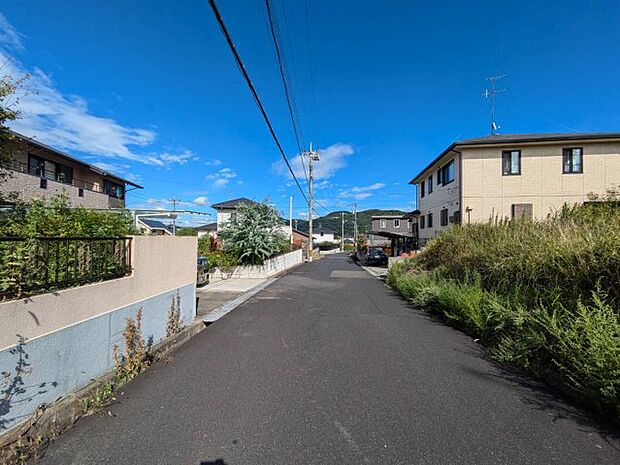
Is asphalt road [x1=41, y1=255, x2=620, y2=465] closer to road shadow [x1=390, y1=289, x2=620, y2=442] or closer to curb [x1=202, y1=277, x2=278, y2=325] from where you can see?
road shadow [x1=390, y1=289, x2=620, y2=442]

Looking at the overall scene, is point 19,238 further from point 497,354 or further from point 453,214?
point 453,214

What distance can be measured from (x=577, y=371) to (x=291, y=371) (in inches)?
117

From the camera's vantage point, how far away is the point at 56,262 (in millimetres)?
2660

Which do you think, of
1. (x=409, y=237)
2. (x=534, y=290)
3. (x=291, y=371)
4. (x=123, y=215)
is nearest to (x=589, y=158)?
(x=409, y=237)

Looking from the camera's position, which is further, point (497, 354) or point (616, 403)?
point (497, 354)

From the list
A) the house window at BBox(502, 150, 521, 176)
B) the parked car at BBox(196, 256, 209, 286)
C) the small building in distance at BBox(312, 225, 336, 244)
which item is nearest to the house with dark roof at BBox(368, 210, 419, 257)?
the house window at BBox(502, 150, 521, 176)

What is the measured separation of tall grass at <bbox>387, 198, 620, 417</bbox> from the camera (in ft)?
9.36

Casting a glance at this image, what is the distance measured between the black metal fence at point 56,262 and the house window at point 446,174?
17.9 meters

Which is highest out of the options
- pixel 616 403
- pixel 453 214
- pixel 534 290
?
pixel 453 214

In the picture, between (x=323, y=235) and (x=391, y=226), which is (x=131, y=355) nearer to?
(x=391, y=226)

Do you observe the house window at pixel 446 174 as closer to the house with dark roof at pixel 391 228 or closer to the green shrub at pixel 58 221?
the house with dark roof at pixel 391 228

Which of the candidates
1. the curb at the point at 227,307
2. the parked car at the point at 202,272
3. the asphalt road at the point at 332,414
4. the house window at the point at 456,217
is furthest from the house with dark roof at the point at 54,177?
the house window at the point at 456,217

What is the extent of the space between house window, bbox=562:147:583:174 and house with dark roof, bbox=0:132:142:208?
23052mm

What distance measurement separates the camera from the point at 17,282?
2.36 metres
